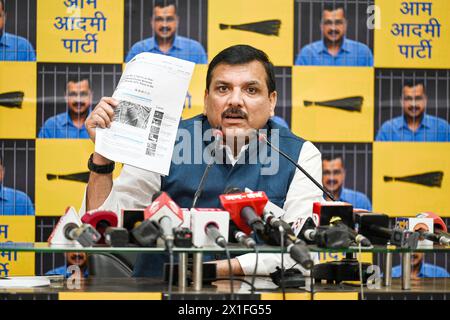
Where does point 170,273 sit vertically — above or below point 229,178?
below

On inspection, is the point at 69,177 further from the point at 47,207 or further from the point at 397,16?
the point at 397,16

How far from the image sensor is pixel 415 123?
3.97m

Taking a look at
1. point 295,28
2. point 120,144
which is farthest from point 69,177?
point 120,144

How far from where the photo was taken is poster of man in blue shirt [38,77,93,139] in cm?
385

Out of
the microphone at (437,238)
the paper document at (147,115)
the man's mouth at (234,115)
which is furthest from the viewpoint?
the man's mouth at (234,115)

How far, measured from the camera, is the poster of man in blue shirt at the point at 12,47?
3830mm

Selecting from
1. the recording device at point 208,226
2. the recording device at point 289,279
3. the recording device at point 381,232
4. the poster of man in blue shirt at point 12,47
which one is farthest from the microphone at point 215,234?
the poster of man in blue shirt at point 12,47

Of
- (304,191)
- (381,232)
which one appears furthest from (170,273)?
(304,191)

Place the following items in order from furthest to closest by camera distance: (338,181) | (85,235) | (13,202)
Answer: (338,181)
(13,202)
(85,235)

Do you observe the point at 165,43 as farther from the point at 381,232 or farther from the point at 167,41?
the point at 381,232

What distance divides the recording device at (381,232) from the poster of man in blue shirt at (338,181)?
6.42ft

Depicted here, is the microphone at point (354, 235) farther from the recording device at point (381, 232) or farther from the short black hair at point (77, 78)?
the short black hair at point (77, 78)

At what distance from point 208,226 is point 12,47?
7.85 feet
